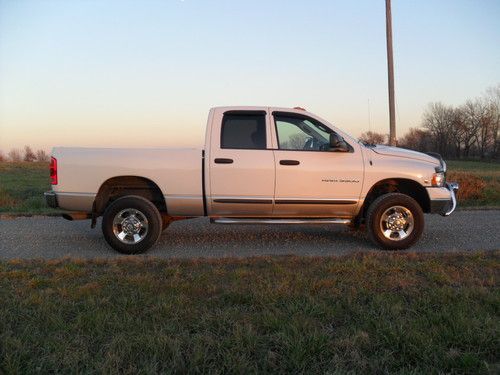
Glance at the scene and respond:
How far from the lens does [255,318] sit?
3787mm

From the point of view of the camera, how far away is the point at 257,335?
11.4 ft

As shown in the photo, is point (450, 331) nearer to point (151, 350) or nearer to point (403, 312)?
point (403, 312)

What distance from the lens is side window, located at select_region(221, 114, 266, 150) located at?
684 centimetres

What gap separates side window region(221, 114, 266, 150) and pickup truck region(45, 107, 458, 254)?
0.05ft

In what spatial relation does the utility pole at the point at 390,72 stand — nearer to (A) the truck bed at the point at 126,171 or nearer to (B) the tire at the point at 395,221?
(B) the tire at the point at 395,221

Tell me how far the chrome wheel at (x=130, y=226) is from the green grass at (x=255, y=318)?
1.16 metres

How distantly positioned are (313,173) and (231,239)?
72.7 inches

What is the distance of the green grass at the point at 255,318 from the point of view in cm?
309

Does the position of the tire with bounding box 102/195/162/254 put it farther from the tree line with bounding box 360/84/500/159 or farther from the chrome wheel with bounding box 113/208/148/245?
the tree line with bounding box 360/84/500/159

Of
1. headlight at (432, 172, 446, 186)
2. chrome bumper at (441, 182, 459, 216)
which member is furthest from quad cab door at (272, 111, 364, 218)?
chrome bumper at (441, 182, 459, 216)

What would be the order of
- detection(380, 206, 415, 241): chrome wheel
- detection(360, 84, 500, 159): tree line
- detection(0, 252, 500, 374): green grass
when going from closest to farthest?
detection(0, 252, 500, 374): green grass < detection(380, 206, 415, 241): chrome wheel < detection(360, 84, 500, 159): tree line

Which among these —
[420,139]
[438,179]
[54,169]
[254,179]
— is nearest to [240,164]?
[254,179]

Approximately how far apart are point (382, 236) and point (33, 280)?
455 cm

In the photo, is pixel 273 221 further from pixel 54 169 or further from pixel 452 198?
pixel 54 169
